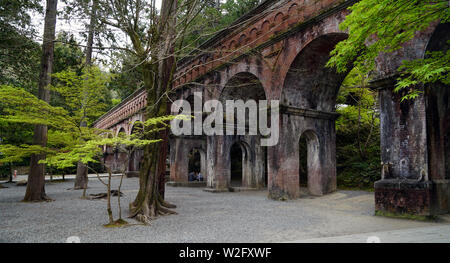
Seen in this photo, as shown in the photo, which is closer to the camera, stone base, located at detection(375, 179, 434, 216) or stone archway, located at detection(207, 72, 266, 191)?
stone base, located at detection(375, 179, 434, 216)

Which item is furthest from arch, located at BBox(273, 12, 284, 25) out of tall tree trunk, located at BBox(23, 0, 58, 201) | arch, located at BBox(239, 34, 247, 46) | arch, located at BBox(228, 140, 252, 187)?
tall tree trunk, located at BBox(23, 0, 58, 201)

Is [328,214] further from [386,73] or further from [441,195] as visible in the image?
[386,73]

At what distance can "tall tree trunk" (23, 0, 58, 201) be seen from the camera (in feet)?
36.5

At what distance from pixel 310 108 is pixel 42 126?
11.7m

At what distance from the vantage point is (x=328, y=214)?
28.1 feet

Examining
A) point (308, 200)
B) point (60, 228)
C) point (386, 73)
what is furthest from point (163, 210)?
point (386, 73)

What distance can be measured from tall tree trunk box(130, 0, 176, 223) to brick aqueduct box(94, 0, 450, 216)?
0.71 meters

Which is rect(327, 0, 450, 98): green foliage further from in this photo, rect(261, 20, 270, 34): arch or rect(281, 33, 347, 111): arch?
rect(261, 20, 270, 34): arch

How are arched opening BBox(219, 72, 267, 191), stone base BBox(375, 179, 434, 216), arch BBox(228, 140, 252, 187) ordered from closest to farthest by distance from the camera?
stone base BBox(375, 179, 434, 216), arched opening BBox(219, 72, 267, 191), arch BBox(228, 140, 252, 187)

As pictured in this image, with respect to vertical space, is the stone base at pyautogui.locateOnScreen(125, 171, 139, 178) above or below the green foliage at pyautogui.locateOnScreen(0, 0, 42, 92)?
below

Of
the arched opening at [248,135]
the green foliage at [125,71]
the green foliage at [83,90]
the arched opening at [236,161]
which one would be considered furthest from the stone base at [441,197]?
the arched opening at [236,161]

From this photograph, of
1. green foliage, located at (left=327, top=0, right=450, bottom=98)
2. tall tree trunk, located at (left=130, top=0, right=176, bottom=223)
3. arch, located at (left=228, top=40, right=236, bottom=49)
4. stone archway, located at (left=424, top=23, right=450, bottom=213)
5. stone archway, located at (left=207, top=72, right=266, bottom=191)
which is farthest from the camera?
stone archway, located at (left=207, top=72, right=266, bottom=191)

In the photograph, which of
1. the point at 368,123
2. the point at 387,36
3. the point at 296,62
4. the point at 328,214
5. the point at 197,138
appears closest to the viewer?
the point at 387,36

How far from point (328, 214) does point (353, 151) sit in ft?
33.1
